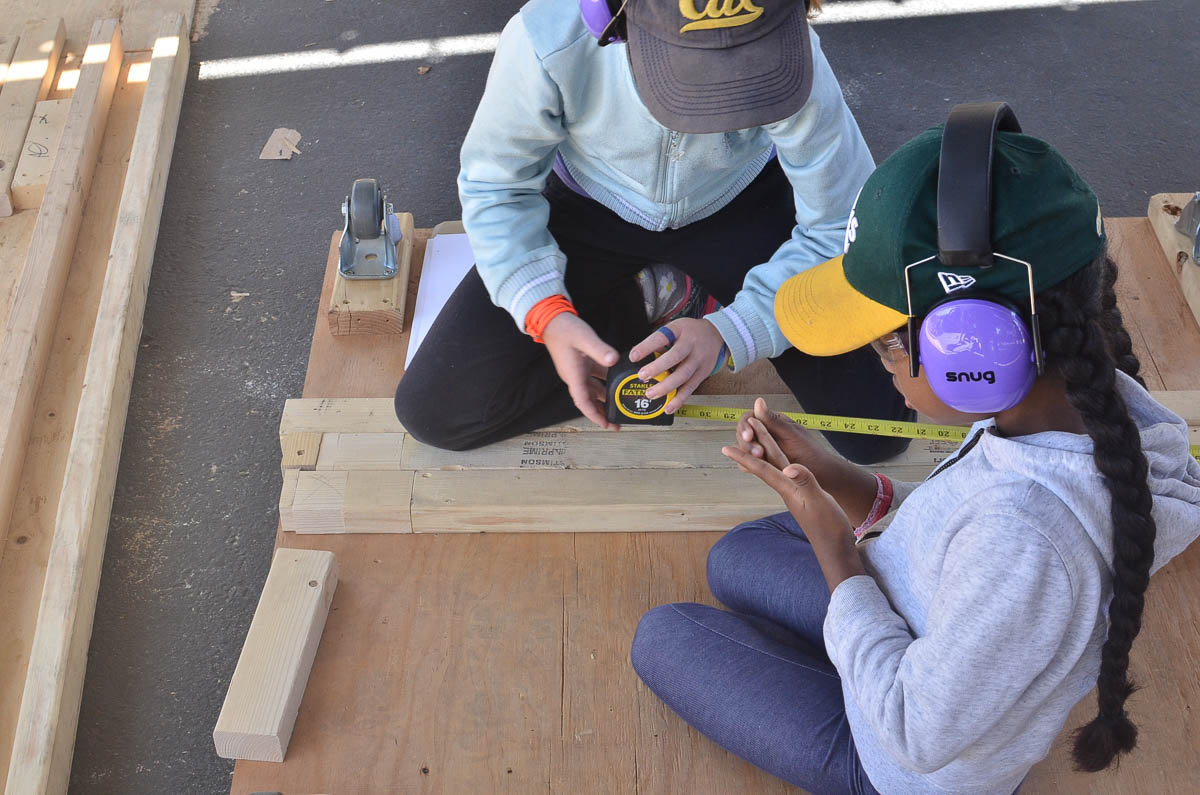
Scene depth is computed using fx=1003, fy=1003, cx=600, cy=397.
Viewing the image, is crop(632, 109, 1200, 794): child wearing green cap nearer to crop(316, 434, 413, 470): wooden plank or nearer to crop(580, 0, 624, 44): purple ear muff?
crop(580, 0, 624, 44): purple ear muff

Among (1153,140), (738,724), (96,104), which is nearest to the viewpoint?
(738,724)

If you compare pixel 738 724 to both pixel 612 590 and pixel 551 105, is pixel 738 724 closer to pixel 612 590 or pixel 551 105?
pixel 612 590

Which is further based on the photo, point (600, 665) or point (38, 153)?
point (38, 153)

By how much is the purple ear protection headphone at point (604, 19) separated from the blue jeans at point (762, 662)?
3.55ft

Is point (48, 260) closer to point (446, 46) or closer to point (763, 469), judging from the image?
point (446, 46)

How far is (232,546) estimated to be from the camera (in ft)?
9.38

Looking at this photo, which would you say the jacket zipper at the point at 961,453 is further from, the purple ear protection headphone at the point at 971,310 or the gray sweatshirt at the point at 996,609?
the purple ear protection headphone at the point at 971,310

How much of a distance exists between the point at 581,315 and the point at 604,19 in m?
0.99

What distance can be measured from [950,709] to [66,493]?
234 centimetres

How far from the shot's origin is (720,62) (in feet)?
5.61

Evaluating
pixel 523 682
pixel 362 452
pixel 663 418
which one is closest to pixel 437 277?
pixel 362 452

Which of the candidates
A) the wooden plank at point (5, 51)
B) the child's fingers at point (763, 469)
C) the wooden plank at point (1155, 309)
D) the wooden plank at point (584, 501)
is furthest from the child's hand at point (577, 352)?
the wooden plank at point (5, 51)

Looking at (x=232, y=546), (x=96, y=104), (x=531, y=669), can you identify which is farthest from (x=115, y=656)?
(x=96, y=104)

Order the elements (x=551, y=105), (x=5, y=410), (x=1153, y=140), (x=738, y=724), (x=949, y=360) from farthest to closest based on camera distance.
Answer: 1. (x=1153, y=140)
2. (x=5, y=410)
3. (x=551, y=105)
4. (x=738, y=724)
5. (x=949, y=360)
